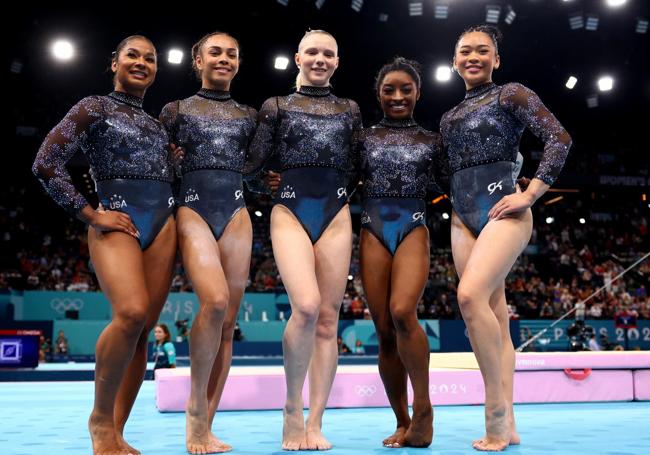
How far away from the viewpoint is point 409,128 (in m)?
4.04

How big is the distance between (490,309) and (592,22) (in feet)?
36.5

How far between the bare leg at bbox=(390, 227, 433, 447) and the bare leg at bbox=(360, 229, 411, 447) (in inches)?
3.1

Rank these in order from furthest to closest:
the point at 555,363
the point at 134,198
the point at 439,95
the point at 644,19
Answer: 1. the point at 439,95
2. the point at 644,19
3. the point at 555,363
4. the point at 134,198

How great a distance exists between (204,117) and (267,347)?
1148 cm

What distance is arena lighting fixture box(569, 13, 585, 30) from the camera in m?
12.7

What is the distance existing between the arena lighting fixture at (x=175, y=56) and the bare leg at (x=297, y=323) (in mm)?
12174

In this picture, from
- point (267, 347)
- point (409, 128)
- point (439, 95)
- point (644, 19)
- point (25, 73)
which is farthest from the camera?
point (439, 95)

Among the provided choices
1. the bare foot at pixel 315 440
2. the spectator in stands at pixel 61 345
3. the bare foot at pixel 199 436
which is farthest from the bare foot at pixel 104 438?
the spectator in stands at pixel 61 345

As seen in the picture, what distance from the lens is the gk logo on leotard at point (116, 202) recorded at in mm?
3395

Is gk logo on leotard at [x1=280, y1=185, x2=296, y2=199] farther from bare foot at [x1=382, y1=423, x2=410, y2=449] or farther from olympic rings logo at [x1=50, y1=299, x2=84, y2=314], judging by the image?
olympic rings logo at [x1=50, y1=299, x2=84, y2=314]

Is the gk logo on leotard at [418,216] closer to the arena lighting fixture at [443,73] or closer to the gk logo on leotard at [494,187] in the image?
the gk logo on leotard at [494,187]

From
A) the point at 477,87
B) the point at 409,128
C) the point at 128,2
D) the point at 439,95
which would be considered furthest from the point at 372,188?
the point at 439,95

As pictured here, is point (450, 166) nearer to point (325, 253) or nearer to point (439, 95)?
point (325, 253)

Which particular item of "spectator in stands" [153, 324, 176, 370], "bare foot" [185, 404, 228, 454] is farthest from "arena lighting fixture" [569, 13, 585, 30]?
"bare foot" [185, 404, 228, 454]
